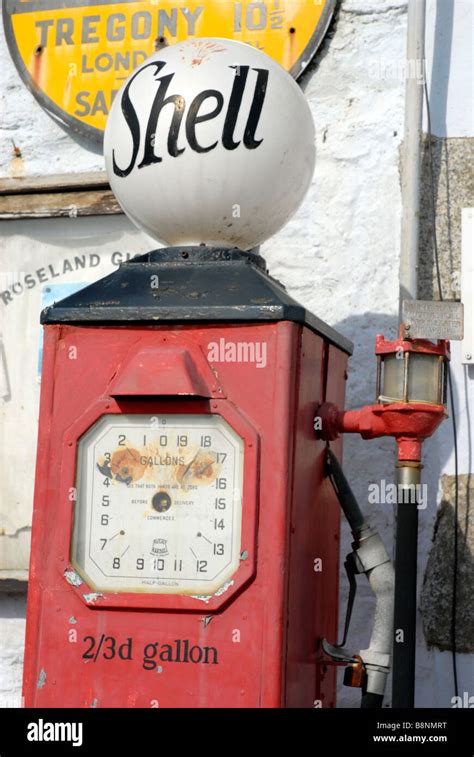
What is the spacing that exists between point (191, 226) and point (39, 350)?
1208mm

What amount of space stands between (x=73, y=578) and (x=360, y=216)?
1.55 m

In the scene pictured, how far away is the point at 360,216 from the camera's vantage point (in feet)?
11.9

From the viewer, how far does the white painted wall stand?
3.53m

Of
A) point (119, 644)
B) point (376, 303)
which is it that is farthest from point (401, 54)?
point (119, 644)

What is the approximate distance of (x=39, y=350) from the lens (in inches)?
153

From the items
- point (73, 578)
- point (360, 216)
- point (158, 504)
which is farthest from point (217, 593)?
point (360, 216)

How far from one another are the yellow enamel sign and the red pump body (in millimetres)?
1341

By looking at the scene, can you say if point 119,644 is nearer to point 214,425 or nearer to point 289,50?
point 214,425

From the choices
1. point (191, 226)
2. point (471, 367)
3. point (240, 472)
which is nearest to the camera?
point (240, 472)

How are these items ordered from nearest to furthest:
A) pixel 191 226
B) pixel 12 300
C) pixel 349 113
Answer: pixel 191 226 → pixel 349 113 → pixel 12 300

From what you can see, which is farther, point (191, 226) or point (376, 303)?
point (376, 303)

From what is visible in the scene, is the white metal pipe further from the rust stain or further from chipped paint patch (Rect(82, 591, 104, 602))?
chipped paint patch (Rect(82, 591, 104, 602))

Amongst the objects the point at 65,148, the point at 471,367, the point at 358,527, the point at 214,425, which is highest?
the point at 65,148

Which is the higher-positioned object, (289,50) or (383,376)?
(289,50)
